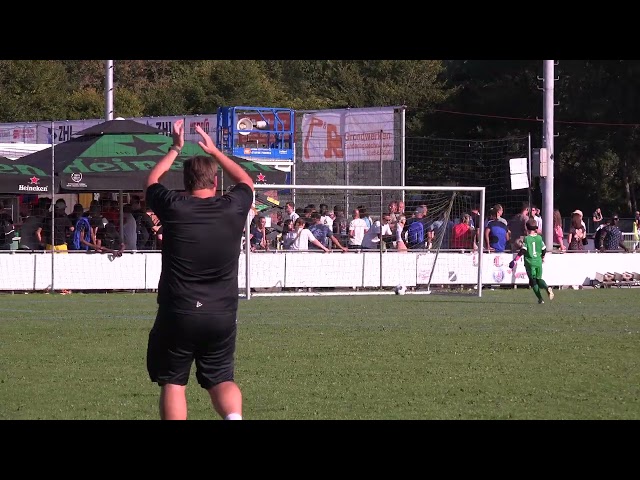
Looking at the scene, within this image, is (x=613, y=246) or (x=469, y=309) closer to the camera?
(x=469, y=309)

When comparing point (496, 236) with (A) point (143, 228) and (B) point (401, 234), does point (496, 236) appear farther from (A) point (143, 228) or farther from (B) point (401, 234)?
(A) point (143, 228)

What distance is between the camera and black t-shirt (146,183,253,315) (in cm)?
715

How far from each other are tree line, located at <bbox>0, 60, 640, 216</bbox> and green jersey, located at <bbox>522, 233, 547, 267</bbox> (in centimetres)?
3067

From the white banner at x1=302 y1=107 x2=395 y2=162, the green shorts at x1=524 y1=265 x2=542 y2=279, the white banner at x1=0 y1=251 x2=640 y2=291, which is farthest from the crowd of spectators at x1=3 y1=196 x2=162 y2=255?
the white banner at x1=302 y1=107 x2=395 y2=162

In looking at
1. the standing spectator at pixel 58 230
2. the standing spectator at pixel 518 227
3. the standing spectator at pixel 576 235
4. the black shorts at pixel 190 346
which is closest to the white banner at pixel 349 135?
the standing spectator at pixel 518 227

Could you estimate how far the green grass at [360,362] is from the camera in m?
9.76

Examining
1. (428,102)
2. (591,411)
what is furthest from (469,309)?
(428,102)

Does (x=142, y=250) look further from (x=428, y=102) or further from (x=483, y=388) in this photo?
(x=428, y=102)

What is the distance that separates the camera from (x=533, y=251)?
72.6 ft

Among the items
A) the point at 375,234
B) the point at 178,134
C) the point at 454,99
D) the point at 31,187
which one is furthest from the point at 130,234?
the point at 454,99

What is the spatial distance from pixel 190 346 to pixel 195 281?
410 mm

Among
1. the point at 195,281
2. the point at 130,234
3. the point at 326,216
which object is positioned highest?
the point at 326,216

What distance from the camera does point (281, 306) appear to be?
68.3ft

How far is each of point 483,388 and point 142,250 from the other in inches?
580
